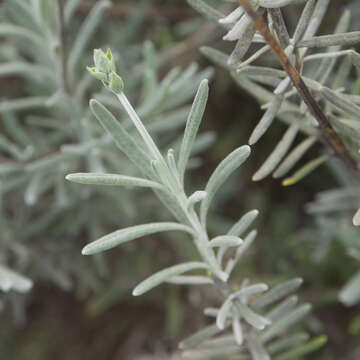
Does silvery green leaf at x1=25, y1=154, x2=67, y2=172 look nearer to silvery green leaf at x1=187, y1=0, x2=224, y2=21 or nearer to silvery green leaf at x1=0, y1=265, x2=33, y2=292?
silvery green leaf at x1=0, y1=265, x2=33, y2=292

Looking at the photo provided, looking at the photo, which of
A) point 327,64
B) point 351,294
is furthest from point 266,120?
point 351,294

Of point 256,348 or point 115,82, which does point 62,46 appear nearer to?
point 115,82

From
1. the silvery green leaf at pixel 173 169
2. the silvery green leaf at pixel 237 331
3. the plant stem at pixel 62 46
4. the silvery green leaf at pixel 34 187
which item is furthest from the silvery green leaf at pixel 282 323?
the plant stem at pixel 62 46

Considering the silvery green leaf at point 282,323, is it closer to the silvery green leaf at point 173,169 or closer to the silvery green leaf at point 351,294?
the silvery green leaf at point 351,294

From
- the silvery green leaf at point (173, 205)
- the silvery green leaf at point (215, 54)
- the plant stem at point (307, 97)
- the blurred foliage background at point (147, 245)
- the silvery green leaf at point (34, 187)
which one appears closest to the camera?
the plant stem at point (307, 97)

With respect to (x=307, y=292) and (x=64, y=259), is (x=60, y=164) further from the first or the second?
Result: (x=307, y=292)
